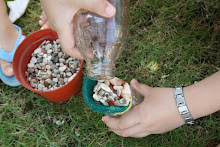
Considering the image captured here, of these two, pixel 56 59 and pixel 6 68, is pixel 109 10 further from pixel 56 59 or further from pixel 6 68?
pixel 6 68

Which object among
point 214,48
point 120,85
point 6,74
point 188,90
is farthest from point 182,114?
point 6,74

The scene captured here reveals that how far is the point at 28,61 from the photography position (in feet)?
4.60

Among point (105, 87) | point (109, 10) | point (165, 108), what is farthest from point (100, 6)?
point (165, 108)

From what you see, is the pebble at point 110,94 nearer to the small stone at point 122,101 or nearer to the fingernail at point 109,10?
the small stone at point 122,101

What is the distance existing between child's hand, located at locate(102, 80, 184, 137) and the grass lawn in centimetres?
20

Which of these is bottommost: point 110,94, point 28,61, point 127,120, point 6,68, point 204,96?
point 6,68

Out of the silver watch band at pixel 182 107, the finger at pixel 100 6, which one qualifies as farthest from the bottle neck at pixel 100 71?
the silver watch band at pixel 182 107

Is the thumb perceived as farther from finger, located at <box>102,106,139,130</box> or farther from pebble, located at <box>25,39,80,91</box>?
pebble, located at <box>25,39,80,91</box>

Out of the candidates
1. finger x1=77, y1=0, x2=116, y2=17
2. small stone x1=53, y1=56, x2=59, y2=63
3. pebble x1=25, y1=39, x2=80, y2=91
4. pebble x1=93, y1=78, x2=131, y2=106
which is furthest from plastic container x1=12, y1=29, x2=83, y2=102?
finger x1=77, y1=0, x2=116, y2=17

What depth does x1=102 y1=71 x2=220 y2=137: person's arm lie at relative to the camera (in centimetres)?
100

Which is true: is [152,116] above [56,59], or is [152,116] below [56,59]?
above

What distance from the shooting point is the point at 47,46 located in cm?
139

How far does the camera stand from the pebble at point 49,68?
1.31 m

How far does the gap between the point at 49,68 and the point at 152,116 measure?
66 cm
